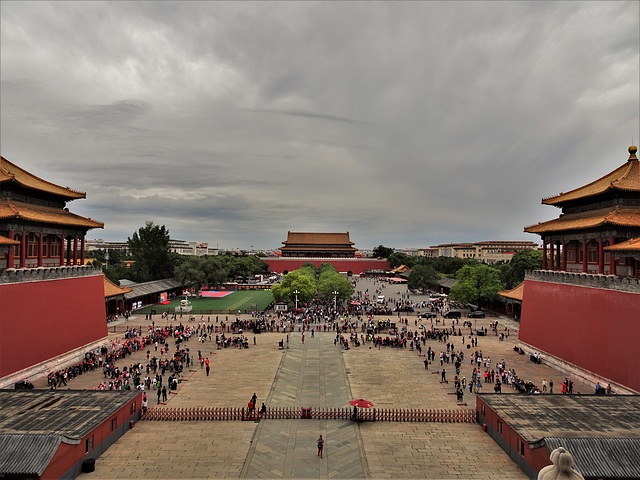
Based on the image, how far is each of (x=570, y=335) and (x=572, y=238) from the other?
236 inches

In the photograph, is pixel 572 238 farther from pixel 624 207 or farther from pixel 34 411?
pixel 34 411

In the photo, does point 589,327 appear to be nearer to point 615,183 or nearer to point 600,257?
point 600,257

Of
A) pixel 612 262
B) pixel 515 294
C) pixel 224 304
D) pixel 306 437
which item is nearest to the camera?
pixel 306 437

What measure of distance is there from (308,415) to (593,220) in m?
18.8

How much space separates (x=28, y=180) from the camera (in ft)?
79.8

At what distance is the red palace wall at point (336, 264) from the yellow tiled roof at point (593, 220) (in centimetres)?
6849

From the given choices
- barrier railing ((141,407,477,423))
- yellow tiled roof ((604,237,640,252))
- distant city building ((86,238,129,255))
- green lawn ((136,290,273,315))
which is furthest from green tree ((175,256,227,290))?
distant city building ((86,238,129,255))

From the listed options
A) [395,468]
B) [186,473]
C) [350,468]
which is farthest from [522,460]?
[186,473]

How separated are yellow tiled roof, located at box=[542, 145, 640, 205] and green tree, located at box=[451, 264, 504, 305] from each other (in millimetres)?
18411

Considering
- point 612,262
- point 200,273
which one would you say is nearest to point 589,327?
point 612,262

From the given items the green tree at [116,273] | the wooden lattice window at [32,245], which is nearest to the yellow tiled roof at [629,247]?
the wooden lattice window at [32,245]

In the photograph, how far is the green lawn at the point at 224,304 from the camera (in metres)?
44.9

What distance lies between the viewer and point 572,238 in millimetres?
24922

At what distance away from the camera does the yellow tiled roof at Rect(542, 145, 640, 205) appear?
21.6m
